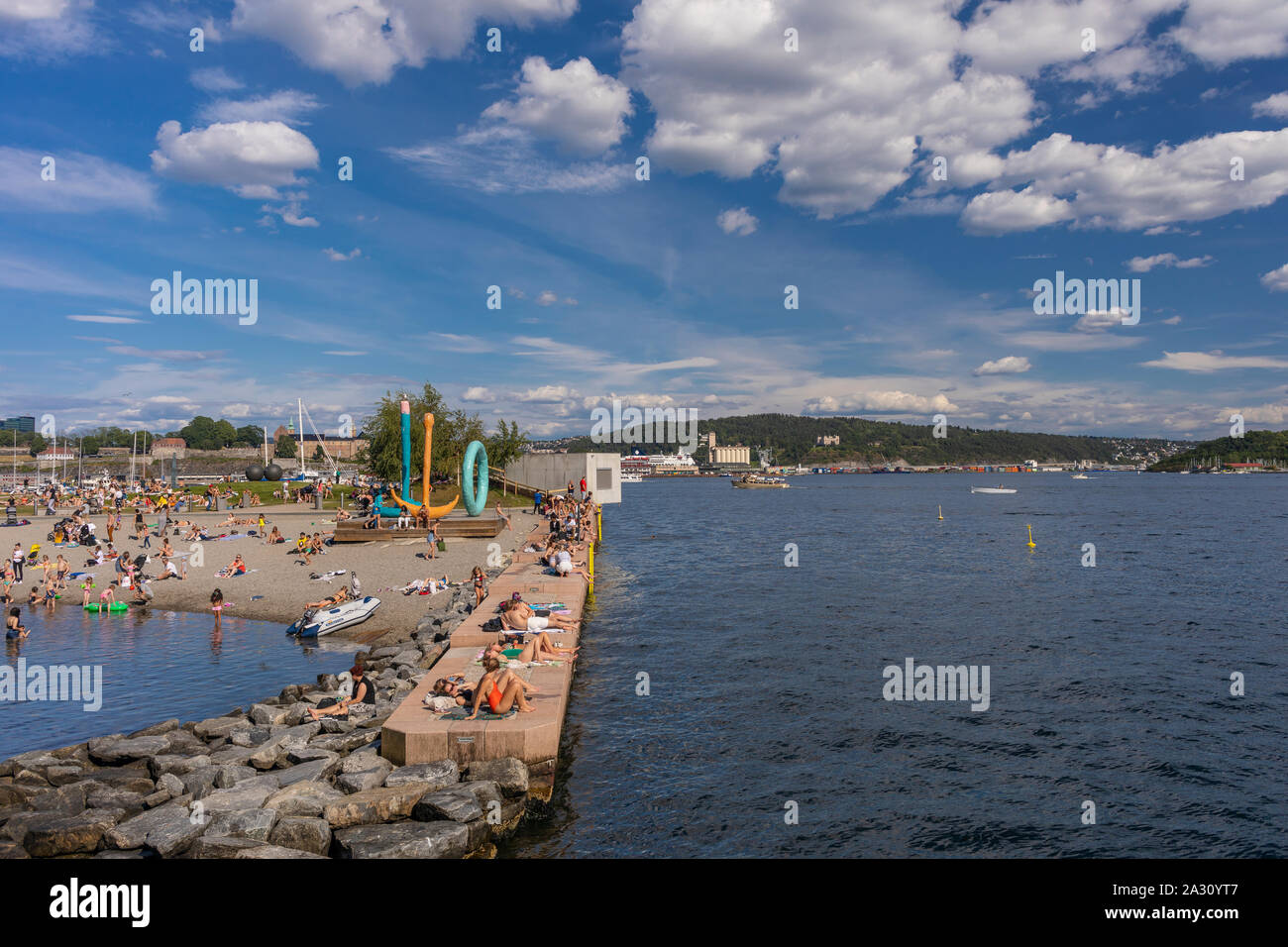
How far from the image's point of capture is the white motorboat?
2250 cm

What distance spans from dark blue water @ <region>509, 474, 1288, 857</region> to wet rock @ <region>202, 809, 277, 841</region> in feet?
10.4

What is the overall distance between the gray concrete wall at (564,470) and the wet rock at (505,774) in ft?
214

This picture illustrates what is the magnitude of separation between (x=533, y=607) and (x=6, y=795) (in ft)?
35.2

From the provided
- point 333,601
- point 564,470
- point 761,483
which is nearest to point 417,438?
point 564,470

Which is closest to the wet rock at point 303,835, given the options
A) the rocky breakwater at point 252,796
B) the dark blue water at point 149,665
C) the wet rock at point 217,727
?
the rocky breakwater at point 252,796

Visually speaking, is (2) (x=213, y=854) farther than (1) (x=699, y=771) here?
No

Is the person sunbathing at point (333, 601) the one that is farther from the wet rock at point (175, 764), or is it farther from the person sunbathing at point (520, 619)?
the wet rock at point (175, 764)

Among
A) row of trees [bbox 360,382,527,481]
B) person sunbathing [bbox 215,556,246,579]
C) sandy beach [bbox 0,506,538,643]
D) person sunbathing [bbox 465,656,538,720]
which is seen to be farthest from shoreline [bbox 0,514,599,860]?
row of trees [bbox 360,382,527,481]

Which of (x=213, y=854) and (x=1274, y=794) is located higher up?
(x=213, y=854)

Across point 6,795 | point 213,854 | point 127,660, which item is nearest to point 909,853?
point 213,854

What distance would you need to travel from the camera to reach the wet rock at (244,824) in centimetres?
945

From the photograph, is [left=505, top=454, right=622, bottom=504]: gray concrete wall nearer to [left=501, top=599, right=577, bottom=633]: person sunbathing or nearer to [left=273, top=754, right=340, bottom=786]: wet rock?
[left=501, top=599, right=577, bottom=633]: person sunbathing
